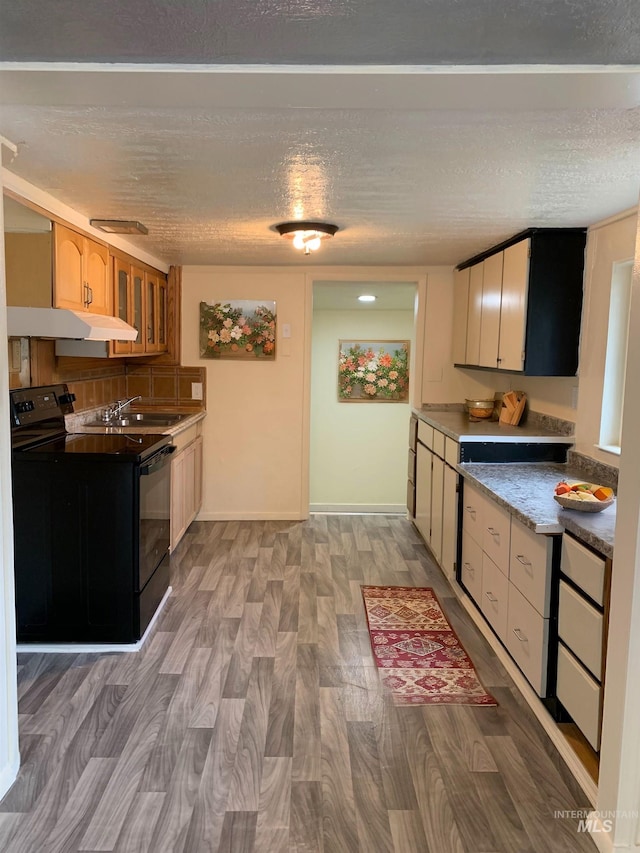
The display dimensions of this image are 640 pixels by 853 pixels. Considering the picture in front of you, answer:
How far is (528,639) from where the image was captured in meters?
2.59

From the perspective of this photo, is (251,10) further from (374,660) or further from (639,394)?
(374,660)

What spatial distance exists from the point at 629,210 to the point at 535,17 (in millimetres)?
2043

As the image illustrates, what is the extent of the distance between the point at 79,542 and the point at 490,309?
2.93m

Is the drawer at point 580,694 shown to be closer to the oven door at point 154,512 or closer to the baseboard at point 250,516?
the oven door at point 154,512

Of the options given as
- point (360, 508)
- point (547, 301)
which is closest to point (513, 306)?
point (547, 301)

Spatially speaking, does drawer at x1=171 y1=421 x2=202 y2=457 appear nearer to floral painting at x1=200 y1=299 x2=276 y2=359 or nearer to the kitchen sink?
the kitchen sink

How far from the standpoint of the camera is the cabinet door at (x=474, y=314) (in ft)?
14.7

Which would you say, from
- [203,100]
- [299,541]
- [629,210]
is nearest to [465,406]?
[299,541]

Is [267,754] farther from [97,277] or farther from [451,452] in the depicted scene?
[97,277]

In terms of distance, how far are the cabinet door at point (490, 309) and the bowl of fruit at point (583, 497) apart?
1.63 m

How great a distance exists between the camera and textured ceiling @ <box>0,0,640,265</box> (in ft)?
4.32

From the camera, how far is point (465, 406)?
204 inches

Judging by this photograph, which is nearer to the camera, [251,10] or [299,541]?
[251,10]

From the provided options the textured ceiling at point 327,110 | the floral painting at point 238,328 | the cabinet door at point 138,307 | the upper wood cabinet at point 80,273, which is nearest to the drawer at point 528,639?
the textured ceiling at point 327,110
